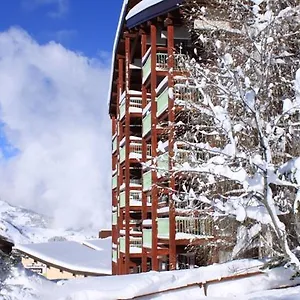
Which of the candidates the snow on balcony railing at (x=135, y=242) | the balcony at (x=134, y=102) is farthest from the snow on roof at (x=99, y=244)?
the balcony at (x=134, y=102)

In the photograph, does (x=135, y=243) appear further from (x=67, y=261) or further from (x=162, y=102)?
(x=67, y=261)

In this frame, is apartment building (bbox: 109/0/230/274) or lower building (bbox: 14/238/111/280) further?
lower building (bbox: 14/238/111/280)

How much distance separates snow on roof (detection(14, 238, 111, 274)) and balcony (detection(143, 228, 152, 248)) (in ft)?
37.6

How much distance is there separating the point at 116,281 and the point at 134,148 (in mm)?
16197

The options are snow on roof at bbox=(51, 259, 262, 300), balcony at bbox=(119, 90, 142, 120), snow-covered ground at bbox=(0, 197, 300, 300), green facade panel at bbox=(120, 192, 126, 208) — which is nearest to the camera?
snow-covered ground at bbox=(0, 197, 300, 300)

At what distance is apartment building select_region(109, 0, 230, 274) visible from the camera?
16.5 metres

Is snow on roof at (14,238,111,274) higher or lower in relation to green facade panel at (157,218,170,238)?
higher

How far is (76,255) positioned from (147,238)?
18.5 metres

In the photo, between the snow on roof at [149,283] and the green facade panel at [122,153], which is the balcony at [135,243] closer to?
the green facade panel at [122,153]

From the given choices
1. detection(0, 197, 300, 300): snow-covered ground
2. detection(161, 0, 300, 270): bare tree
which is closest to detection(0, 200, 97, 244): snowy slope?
detection(0, 197, 300, 300): snow-covered ground

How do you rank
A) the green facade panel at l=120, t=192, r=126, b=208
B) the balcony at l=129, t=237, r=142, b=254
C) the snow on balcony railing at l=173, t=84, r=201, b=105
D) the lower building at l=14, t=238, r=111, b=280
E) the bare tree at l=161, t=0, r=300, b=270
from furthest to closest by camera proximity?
the lower building at l=14, t=238, r=111, b=280, the green facade panel at l=120, t=192, r=126, b=208, the balcony at l=129, t=237, r=142, b=254, the snow on balcony railing at l=173, t=84, r=201, b=105, the bare tree at l=161, t=0, r=300, b=270

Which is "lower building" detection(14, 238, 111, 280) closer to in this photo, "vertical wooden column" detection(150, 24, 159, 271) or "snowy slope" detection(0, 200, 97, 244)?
"snowy slope" detection(0, 200, 97, 244)

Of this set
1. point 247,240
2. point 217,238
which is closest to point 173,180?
point 217,238

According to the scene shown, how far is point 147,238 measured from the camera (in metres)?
21.2
